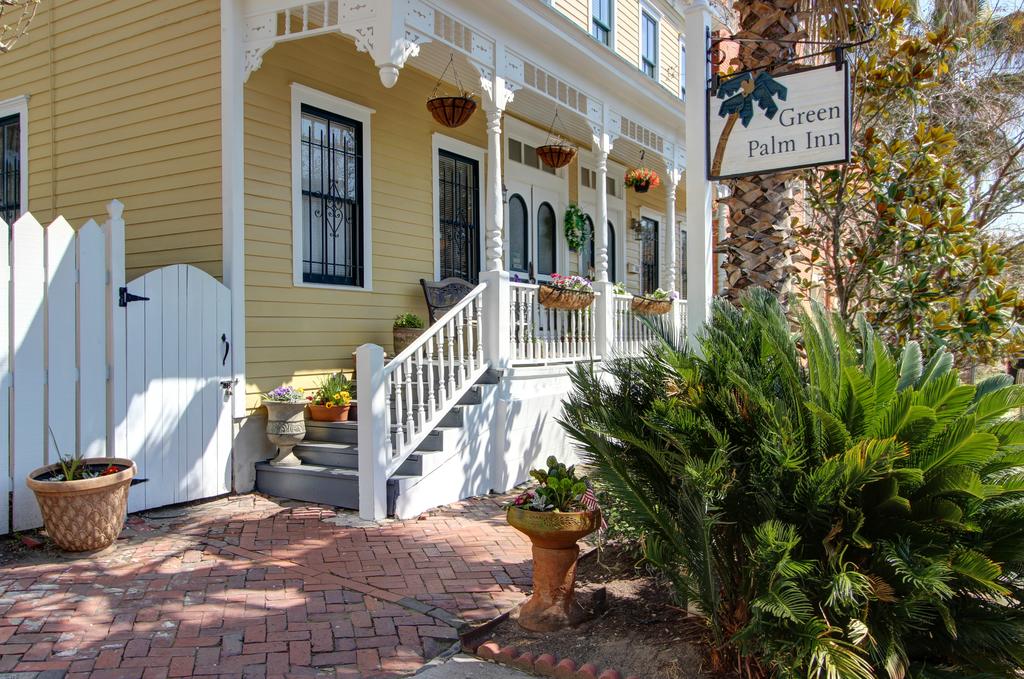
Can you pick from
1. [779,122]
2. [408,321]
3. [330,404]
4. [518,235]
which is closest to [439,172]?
[518,235]

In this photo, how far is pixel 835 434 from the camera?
2.97m

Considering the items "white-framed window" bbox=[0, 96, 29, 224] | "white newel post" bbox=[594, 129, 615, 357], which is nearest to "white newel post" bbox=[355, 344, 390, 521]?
"white newel post" bbox=[594, 129, 615, 357]

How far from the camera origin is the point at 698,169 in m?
3.79

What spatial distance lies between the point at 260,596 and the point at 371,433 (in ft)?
5.34

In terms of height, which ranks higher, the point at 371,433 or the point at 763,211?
the point at 763,211

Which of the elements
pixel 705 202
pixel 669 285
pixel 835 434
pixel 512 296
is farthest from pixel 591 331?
pixel 835 434

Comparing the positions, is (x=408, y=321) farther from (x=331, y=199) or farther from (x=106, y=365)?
(x=106, y=365)

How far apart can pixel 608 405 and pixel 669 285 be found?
25.3ft

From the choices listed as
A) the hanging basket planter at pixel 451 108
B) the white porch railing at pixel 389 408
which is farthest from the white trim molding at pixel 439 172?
the white porch railing at pixel 389 408

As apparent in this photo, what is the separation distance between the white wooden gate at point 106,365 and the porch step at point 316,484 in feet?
1.09

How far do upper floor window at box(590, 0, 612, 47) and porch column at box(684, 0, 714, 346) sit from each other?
812 cm

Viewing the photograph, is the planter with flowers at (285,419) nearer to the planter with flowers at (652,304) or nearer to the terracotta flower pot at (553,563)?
the terracotta flower pot at (553,563)

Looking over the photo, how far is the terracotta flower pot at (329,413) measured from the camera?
6.84 metres

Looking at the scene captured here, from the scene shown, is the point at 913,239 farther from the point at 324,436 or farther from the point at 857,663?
the point at 324,436
